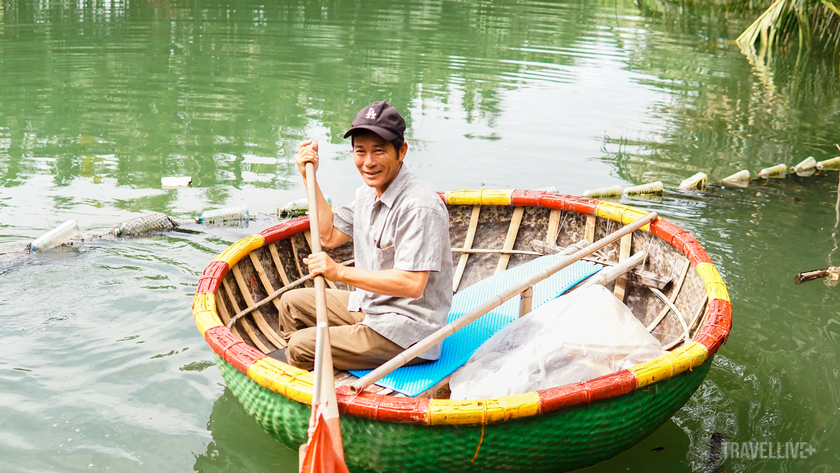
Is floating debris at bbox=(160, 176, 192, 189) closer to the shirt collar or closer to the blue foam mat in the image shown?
the blue foam mat

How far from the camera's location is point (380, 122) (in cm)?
276

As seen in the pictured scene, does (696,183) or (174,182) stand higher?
(696,183)

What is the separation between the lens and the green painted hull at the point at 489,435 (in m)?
2.51

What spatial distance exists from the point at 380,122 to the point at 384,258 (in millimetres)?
589

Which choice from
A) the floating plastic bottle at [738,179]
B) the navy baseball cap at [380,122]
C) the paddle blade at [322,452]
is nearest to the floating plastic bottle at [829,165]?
the floating plastic bottle at [738,179]

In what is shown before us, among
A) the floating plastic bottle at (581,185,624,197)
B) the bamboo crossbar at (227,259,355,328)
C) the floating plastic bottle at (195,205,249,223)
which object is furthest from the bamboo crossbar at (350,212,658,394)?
the floating plastic bottle at (195,205,249,223)

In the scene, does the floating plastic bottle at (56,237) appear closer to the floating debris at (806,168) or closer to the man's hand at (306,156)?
the man's hand at (306,156)

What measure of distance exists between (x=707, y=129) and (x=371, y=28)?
7508mm

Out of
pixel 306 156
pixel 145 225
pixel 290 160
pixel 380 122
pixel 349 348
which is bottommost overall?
pixel 349 348

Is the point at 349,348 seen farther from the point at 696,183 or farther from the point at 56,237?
the point at 696,183

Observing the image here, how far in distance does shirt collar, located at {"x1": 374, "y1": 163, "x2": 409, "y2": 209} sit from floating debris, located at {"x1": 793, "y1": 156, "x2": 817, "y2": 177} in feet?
17.9

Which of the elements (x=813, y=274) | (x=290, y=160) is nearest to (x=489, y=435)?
(x=813, y=274)

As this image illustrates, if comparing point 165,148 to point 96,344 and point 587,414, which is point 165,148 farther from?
point 587,414

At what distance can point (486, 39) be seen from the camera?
13.6m
